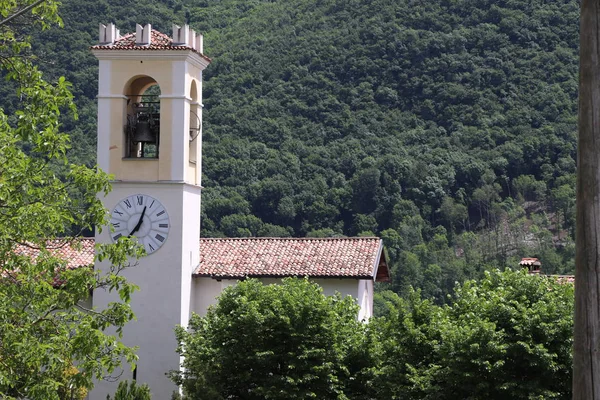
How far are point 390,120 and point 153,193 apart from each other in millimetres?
42506

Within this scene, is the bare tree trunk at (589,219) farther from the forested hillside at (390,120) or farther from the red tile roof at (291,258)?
the forested hillside at (390,120)

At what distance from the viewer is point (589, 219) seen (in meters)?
4.68

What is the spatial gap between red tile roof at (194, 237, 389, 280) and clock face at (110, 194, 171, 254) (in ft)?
4.86

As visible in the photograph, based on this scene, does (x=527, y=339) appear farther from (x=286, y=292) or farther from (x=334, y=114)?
(x=334, y=114)

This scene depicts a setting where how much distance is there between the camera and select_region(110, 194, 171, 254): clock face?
24.5m

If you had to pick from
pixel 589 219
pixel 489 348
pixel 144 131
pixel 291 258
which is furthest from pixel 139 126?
pixel 589 219

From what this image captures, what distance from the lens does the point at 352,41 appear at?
232 ft

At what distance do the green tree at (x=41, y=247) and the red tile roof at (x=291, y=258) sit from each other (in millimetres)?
13667

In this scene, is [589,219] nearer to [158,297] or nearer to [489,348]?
[489,348]

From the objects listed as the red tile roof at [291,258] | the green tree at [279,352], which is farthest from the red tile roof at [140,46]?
the green tree at [279,352]

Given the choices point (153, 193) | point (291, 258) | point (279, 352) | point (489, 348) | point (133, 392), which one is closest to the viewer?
point (489, 348)

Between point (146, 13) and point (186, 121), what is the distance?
4768 centimetres

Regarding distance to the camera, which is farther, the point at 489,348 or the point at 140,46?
the point at 140,46

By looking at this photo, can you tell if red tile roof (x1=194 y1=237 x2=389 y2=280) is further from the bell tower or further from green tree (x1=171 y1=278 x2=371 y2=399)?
green tree (x1=171 y1=278 x2=371 y2=399)
